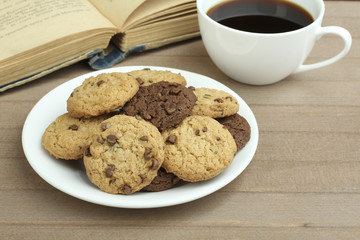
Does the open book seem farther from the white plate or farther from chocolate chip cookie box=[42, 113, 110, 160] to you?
chocolate chip cookie box=[42, 113, 110, 160]

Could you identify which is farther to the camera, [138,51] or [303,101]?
[138,51]

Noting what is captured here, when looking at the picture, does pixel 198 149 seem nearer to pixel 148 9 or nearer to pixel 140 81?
pixel 140 81

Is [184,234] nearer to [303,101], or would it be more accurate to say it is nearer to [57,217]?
[57,217]

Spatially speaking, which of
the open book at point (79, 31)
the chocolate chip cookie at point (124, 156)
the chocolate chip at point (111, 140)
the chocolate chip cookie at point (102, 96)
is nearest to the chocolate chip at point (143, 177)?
the chocolate chip cookie at point (124, 156)

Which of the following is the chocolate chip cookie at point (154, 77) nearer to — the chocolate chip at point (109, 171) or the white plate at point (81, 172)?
the white plate at point (81, 172)

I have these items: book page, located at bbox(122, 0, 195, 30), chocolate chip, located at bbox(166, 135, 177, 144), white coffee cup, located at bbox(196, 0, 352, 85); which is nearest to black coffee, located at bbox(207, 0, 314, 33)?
white coffee cup, located at bbox(196, 0, 352, 85)

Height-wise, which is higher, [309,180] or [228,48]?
[228,48]

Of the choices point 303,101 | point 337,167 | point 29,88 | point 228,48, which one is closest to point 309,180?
point 337,167

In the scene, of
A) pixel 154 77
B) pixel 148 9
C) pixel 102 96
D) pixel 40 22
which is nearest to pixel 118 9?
pixel 148 9
